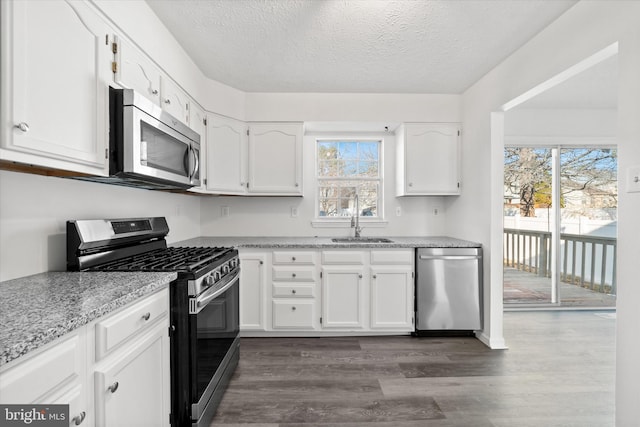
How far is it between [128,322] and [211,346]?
0.73 metres

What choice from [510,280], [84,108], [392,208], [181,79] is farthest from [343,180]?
[84,108]

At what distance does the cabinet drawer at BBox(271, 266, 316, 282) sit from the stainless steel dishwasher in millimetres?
1058

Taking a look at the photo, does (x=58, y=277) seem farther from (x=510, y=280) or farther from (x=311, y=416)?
(x=510, y=280)

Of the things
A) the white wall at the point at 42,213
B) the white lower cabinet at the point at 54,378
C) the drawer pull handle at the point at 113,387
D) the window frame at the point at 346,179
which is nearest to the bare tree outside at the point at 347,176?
the window frame at the point at 346,179

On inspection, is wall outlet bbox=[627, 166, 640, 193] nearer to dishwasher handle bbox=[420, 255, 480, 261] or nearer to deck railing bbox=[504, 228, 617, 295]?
dishwasher handle bbox=[420, 255, 480, 261]

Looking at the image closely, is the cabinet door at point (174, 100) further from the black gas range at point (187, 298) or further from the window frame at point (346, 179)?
the window frame at point (346, 179)

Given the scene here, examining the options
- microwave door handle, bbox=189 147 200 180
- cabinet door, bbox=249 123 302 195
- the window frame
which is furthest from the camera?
the window frame

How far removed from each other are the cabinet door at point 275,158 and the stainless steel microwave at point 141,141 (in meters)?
1.26

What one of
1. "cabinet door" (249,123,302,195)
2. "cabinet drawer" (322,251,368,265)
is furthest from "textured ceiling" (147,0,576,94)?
"cabinet drawer" (322,251,368,265)

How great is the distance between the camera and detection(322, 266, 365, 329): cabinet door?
120 inches

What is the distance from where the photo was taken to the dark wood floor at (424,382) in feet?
6.18

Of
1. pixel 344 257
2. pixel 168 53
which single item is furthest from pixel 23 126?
pixel 344 257

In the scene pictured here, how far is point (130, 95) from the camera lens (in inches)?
62.4

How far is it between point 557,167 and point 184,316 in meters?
4.47
